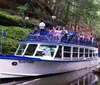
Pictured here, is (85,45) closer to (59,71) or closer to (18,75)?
(59,71)

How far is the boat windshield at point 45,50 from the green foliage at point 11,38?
4.62 meters

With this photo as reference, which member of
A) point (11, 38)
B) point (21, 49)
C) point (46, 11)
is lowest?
point (21, 49)

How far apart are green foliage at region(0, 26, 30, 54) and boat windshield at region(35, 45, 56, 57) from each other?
15.2 ft

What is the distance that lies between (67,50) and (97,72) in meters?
3.80

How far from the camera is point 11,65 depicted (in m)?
18.0

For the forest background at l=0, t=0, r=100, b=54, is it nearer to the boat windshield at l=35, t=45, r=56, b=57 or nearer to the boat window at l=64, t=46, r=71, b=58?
the boat window at l=64, t=46, r=71, b=58

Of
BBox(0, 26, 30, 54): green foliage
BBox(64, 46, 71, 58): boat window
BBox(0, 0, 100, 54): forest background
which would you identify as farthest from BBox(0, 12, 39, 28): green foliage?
BBox(64, 46, 71, 58): boat window

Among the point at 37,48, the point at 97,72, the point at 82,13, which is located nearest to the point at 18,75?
the point at 37,48

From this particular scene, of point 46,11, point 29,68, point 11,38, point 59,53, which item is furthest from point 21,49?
point 46,11

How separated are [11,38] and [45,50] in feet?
21.7

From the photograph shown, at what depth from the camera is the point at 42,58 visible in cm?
2025

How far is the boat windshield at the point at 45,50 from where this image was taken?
20781 mm

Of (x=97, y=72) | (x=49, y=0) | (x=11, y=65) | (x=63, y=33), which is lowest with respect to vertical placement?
(x=97, y=72)

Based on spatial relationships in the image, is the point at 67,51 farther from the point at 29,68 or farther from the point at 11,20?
the point at 11,20
